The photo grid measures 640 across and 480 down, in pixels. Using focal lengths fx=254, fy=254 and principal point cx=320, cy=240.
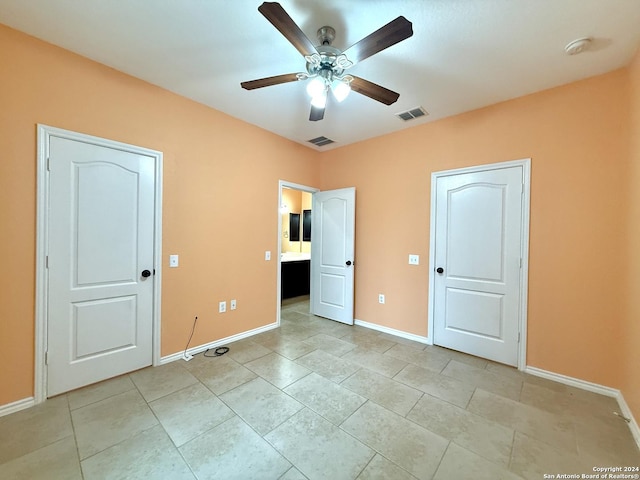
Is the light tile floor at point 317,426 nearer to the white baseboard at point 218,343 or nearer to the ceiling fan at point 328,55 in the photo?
the white baseboard at point 218,343

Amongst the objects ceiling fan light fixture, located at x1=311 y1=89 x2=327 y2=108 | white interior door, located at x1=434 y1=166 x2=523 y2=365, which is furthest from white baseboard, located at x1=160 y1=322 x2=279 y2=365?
ceiling fan light fixture, located at x1=311 y1=89 x2=327 y2=108

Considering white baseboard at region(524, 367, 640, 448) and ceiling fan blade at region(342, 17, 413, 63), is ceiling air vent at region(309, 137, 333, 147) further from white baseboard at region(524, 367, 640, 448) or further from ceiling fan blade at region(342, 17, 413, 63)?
white baseboard at region(524, 367, 640, 448)

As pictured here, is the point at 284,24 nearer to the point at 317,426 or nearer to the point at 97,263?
the point at 97,263

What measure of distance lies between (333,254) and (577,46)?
10.5ft

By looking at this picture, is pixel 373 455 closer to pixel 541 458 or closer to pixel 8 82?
pixel 541 458

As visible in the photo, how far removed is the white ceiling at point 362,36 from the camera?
1.62m

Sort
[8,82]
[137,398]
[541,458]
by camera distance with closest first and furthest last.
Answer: [541,458], [8,82], [137,398]

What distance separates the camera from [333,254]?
4055 mm

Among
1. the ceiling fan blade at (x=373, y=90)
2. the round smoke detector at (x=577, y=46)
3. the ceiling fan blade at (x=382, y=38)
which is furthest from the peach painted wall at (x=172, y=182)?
the round smoke detector at (x=577, y=46)

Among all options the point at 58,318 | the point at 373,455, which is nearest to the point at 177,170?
the point at 58,318

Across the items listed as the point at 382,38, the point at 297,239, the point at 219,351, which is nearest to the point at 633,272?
the point at 382,38

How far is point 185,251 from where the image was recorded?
2.78 m

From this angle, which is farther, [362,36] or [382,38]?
[362,36]

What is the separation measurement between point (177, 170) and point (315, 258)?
93.9 inches
